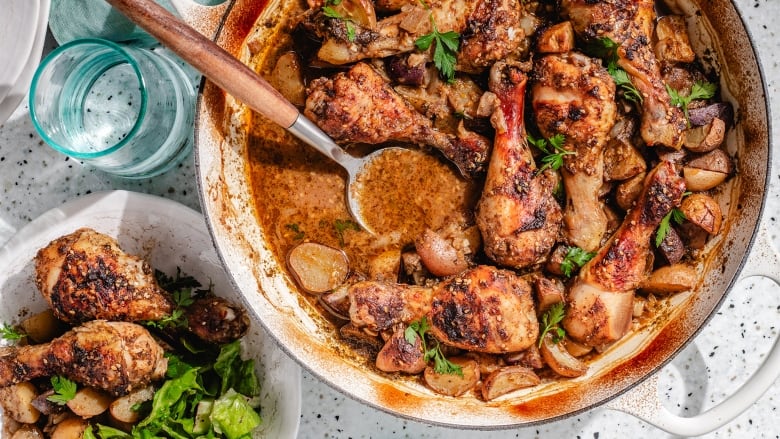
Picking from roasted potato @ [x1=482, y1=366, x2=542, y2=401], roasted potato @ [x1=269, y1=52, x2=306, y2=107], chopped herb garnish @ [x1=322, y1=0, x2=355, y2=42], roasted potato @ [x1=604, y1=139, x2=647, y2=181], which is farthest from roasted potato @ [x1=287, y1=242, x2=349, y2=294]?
roasted potato @ [x1=604, y1=139, x2=647, y2=181]

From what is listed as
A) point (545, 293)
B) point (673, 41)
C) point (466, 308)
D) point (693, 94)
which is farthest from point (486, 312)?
point (673, 41)

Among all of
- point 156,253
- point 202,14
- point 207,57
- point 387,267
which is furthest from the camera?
point 156,253

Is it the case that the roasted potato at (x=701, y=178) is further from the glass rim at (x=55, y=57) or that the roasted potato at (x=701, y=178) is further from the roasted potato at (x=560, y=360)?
the glass rim at (x=55, y=57)

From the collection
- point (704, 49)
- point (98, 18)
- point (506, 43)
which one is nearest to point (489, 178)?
point (506, 43)

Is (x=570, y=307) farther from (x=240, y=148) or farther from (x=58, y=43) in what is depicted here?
(x=58, y=43)

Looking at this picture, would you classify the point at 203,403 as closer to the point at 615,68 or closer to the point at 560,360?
the point at 560,360

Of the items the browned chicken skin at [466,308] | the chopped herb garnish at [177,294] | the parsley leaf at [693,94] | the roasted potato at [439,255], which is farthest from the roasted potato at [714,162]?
the chopped herb garnish at [177,294]
